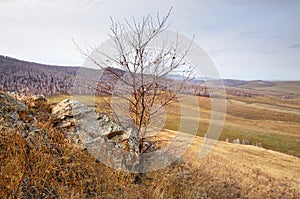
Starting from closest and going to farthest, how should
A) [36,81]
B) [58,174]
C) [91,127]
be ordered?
1. [58,174]
2. [91,127]
3. [36,81]

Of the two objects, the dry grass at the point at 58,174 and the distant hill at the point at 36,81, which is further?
the distant hill at the point at 36,81

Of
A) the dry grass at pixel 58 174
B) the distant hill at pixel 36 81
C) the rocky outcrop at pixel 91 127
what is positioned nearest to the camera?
the dry grass at pixel 58 174

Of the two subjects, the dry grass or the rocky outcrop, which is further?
the rocky outcrop

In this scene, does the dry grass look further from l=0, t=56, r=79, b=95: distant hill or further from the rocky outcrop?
l=0, t=56, r=79, b=95: distant hill

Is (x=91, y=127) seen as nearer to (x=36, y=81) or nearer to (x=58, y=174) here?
(x=58, y=174)

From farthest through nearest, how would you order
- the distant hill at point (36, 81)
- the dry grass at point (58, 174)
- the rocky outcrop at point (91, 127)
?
the distant hill at point (36, 81) < the rocky outcrop at point (91, 127) < the dry grass at point (58, 174)

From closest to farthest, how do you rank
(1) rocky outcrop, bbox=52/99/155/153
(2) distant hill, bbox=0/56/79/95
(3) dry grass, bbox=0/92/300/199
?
(3) dry grass, bbox=0/92/300/199, (1) rocky outcrop, bbox=52/99/155/153, (2) distant hill, bbox=0/56/79/95

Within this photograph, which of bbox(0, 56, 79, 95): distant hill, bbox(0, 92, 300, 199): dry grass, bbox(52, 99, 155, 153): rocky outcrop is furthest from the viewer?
bbox(0, 56, 79, 95): distant hill

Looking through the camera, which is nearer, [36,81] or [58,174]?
[58,174]

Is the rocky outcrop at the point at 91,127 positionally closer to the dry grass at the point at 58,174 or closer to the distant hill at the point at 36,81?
the dry grass at the point at 58,174

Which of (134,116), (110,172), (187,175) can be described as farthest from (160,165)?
(110,172)

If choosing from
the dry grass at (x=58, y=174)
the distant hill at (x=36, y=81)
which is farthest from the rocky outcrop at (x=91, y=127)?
the distant hill at (x=36, y=81)

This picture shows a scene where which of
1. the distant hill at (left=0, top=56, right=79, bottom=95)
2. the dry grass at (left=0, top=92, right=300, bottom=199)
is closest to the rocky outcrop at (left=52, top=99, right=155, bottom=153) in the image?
the dry grass at (left=0, top=92, right=300, bottom=199)

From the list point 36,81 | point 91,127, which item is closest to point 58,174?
point 91,127
